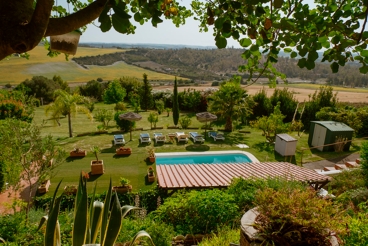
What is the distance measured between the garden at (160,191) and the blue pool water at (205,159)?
784 millimetres

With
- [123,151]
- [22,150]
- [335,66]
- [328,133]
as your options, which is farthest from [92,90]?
[335,66]

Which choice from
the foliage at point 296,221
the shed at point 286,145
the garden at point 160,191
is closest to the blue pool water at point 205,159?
the garden at point 160,191

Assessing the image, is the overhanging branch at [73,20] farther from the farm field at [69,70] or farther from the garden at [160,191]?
the farm field at [69,70]

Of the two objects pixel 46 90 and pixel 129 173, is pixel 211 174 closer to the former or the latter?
pixel 129 173

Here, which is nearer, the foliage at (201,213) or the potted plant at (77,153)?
the foliage at (201,213)

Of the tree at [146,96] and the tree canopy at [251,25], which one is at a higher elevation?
the tree canopy at [251,25]

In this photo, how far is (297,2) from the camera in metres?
1.79

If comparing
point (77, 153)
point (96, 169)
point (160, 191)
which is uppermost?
point (160, 191)

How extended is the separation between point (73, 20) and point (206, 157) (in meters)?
14.3

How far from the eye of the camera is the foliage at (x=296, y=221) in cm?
243

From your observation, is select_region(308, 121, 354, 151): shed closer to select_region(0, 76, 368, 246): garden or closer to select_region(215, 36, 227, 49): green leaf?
select_region(0, 76, 368, 246): garden

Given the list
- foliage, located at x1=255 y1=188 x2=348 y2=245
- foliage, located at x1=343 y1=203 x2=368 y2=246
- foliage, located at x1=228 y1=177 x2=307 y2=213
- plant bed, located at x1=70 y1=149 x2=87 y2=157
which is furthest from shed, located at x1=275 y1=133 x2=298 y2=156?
foliage, located at x1=255 y1=188 x2=348 y2=245

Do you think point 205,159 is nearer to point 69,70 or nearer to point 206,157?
point 206,157

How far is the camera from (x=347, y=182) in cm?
855
